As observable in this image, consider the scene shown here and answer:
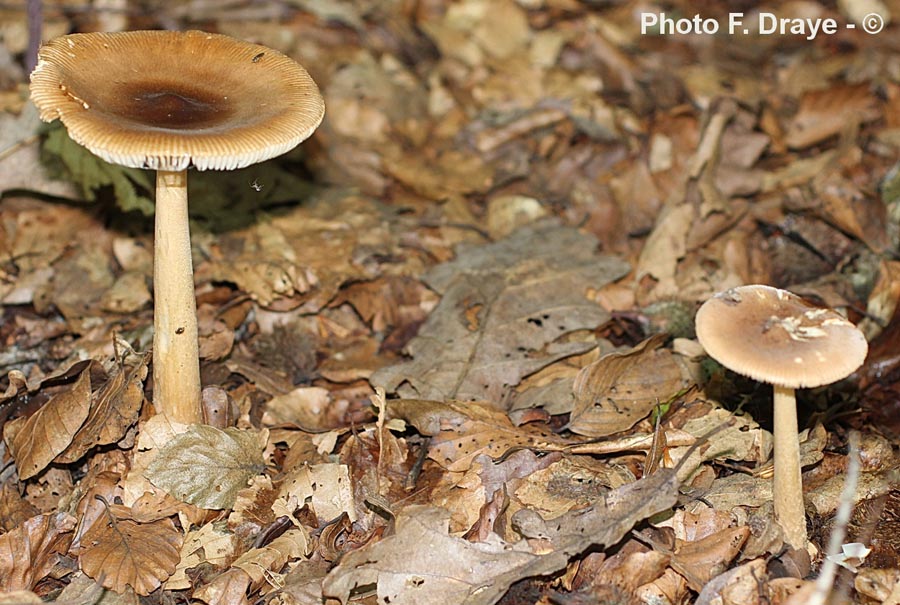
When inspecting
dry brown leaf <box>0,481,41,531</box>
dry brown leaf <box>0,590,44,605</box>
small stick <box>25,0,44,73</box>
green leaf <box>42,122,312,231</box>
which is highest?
small stick <box>25,0,44,73</box>

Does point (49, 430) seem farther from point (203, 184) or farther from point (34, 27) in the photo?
point (34, 27)

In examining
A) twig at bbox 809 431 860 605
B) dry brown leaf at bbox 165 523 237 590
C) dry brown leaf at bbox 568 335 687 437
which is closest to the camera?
twig at bbox 809 431 860 605

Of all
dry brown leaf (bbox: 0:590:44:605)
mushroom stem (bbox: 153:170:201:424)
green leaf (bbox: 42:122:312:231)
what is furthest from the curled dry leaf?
green leaf (bbox: 42:122:312:231)

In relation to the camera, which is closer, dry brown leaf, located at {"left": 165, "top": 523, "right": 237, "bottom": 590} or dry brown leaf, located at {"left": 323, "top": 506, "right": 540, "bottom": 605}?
dry brown leaf, located at {"left": 323, "top": 506, "right": 540, "bottom": 605}

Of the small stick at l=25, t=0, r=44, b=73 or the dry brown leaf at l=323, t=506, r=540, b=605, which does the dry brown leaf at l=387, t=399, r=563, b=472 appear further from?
the small stick at l=25, t=0, r=44, b=73

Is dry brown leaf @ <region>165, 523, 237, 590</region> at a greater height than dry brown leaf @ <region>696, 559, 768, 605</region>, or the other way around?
dry brown leaf @ <region>696, 559, 768, 605</region>

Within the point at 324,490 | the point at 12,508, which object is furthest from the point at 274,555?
the point at 12,508
